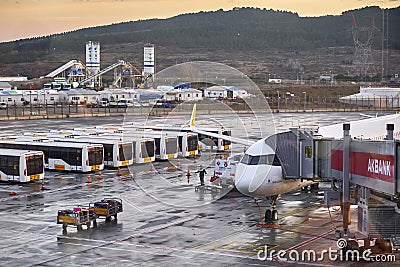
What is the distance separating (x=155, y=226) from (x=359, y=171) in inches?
511

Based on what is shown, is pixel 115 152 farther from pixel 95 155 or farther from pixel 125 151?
pixel 95 155

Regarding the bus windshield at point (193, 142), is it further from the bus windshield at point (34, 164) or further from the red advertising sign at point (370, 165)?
the red advertising sign at point (370, 165)

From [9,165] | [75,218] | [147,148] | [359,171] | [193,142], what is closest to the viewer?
[359,171]

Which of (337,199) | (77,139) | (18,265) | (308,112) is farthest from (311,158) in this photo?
(308,112)

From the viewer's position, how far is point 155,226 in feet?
122

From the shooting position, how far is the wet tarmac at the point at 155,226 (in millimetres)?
30906

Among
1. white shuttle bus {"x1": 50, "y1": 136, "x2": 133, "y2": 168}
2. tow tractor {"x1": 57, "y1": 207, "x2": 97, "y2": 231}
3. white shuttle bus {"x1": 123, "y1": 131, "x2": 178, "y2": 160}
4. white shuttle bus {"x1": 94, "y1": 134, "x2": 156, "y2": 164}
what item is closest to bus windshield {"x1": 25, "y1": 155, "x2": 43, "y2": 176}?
white shuttle bus {"x1": 50, "y1": 136, "x2": 133, "y2": 168}

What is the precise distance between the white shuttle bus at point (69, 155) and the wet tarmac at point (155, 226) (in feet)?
6.71

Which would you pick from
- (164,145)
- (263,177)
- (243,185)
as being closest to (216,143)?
(164,145)

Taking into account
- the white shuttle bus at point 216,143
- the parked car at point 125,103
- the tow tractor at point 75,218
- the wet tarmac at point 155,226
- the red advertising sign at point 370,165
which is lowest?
the wet tarmac at point 155,226

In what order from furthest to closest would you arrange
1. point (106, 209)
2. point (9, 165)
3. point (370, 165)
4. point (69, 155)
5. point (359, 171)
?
point (69, 155)
point (9, 165)
point (106, 209)
point (359, 171)
point (370, 165)

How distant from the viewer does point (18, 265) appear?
29.6 metres

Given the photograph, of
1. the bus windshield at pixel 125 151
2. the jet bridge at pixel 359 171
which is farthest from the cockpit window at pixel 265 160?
the bus windshield at pixel 125 151

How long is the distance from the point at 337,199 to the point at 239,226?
308 inches
